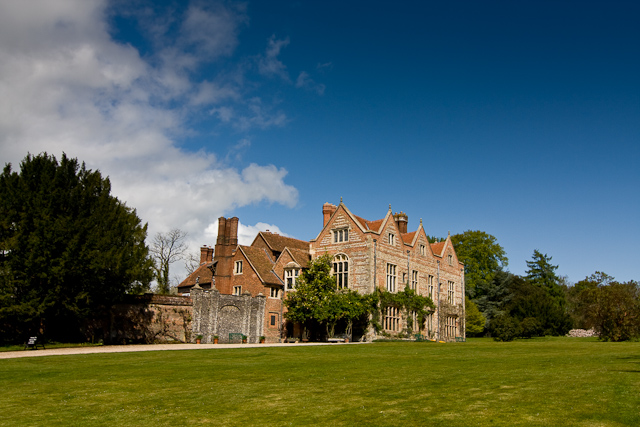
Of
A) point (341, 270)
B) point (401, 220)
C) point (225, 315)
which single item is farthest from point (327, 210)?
point (225, 315)

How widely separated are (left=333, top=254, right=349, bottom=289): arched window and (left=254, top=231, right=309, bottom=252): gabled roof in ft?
25.0

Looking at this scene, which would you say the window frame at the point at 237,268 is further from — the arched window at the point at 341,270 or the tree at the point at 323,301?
the arched window at the point at 341,270

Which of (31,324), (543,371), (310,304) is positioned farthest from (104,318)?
(543,371)

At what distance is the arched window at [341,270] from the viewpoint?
155 feet

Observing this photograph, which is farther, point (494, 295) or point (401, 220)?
point (494, 295)

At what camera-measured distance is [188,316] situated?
4212 centimetres

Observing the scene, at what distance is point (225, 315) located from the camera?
145 ft

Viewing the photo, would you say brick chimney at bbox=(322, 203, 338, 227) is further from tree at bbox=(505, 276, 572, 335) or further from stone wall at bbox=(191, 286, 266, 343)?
tree at bbox=(505, 276, 572, 335)

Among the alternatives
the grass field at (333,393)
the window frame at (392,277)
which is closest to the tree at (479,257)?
the window frame at (392,277)

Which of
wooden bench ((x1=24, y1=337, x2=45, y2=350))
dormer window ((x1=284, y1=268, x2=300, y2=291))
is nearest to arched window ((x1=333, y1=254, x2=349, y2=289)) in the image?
dormer window ((x1=284, y1=268, x2=300, y2=291))

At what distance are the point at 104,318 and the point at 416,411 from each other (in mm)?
33924

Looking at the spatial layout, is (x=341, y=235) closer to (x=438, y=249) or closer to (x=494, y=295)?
(x=438, y=249)

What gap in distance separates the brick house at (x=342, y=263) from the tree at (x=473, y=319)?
412 inches

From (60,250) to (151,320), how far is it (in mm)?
9690
